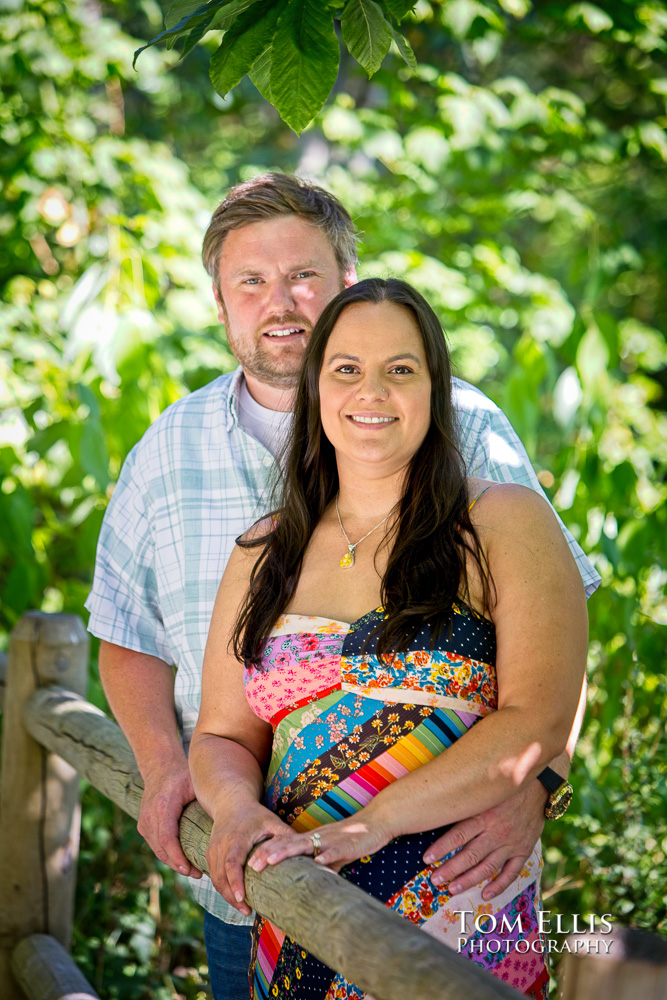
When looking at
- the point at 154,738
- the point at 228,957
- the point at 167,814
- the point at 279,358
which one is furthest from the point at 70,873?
the point at 279,358

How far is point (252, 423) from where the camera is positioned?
2051 mm

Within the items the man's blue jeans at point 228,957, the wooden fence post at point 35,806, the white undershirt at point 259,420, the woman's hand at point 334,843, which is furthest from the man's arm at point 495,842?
the wooden fence post at point 35,806

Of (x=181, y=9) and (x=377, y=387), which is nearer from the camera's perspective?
(x=181, y=9)

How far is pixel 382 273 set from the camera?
5.60 ft

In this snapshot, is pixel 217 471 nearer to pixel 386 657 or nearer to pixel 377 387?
pixel 377 387

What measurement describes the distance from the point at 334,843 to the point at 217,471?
943mm

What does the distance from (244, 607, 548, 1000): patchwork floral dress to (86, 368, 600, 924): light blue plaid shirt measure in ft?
1.61

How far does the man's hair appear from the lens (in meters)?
2.00

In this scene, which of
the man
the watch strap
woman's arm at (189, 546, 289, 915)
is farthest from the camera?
the man

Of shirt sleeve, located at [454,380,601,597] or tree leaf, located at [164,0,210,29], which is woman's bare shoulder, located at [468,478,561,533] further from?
tree leaf, located at [164,0,210,29]

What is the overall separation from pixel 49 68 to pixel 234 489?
12.0 feet

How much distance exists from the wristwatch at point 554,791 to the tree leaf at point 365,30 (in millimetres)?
1063

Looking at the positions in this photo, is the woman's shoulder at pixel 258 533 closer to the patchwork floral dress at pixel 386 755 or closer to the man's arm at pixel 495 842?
the patchwork floral dress at pixel 386 755

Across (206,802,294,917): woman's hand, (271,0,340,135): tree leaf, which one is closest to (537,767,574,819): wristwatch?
(206,802,294,917): woman's hand
